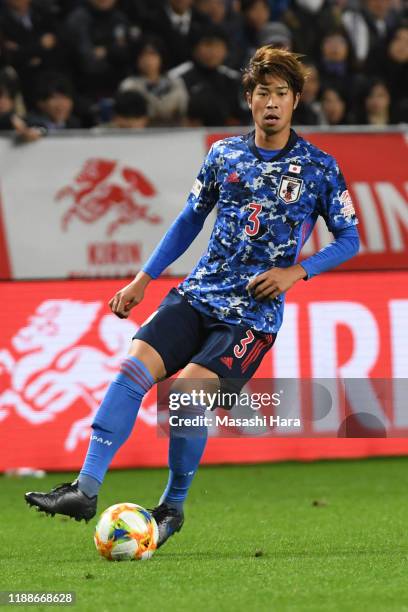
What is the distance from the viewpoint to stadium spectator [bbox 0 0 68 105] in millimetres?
12766

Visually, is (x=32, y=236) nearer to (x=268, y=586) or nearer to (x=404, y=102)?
(x=404, y=102)

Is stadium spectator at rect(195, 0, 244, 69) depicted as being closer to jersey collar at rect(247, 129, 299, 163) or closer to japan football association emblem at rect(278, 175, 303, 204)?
jersey collar at rect(247, 129, 299, 163)

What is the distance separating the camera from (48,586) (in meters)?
5.34

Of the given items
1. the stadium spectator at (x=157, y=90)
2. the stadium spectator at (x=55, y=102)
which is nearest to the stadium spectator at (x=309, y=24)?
the stadium spectator at (x=157, y=90)

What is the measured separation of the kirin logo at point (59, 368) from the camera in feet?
32.9

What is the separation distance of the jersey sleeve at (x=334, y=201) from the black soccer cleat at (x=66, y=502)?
1.66 m

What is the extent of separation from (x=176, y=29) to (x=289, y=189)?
7.90 metres

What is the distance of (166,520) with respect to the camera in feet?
21.0

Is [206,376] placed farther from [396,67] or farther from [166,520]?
[396,67]

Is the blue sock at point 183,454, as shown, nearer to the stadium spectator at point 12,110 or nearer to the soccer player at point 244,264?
the soccer player at point 244,264

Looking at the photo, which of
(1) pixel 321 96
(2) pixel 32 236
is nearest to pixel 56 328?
(2) pixel 32 236

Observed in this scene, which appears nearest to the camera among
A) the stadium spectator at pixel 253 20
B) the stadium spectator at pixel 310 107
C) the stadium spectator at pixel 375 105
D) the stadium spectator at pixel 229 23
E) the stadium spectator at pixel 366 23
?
the stadium spectator at pixel 310 107

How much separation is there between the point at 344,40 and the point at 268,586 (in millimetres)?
10046

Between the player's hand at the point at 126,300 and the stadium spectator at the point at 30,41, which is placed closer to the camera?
the player's hand at the point at 126,300
